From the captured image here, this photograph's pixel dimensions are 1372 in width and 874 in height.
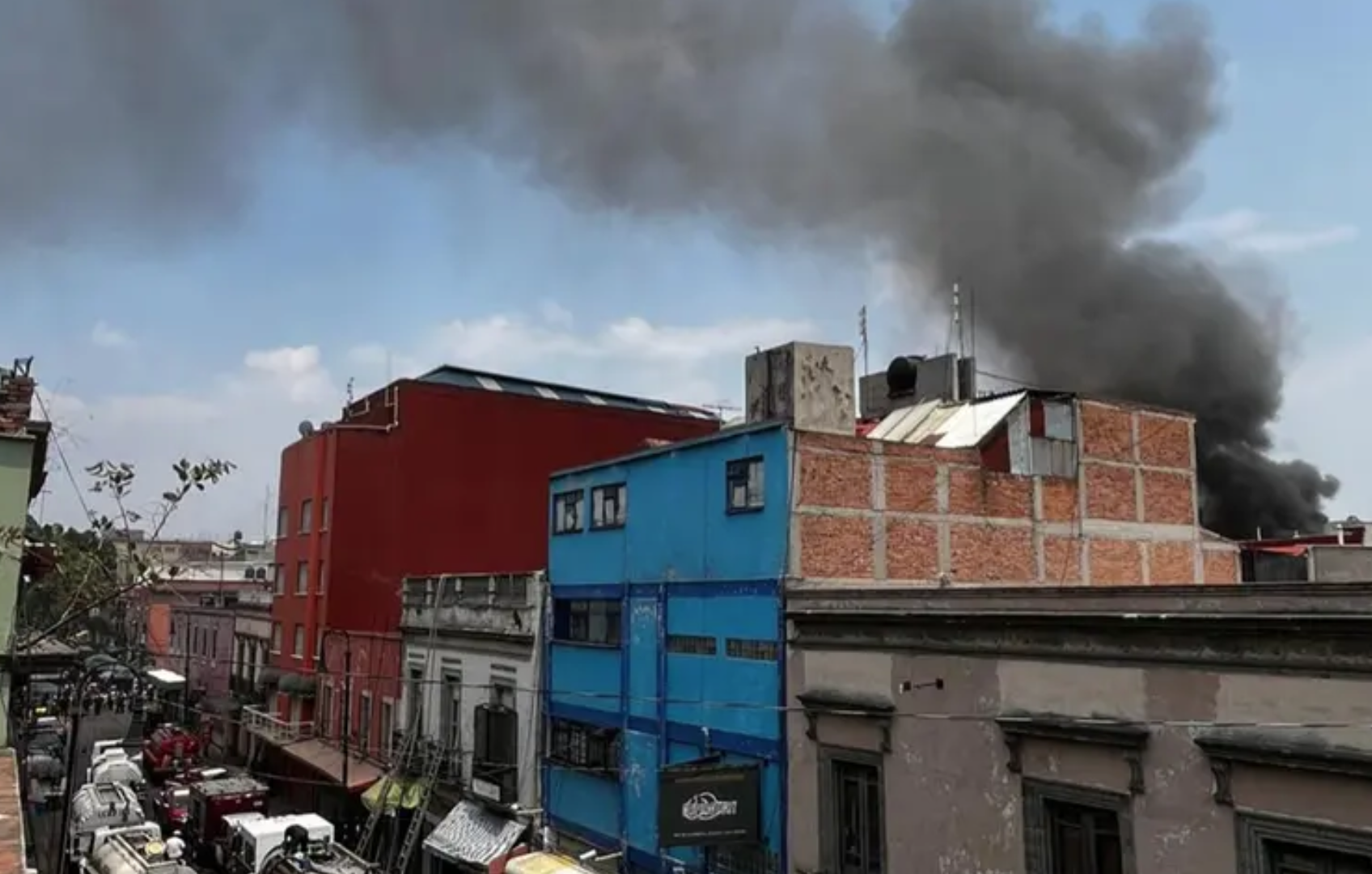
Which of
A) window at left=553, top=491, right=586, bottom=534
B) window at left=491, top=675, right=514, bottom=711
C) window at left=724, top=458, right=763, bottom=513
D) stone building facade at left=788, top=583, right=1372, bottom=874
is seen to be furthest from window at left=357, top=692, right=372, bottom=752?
stone building facade at left=788, top=583, right=1372, bottom=874

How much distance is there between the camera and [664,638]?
22.3 meters

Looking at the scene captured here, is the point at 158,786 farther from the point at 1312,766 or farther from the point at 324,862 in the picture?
the point at 1312,766

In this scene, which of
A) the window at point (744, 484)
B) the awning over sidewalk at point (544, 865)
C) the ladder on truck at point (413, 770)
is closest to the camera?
the window at point (744, 484)

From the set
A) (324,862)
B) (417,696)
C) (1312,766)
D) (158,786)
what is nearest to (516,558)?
(417,696)

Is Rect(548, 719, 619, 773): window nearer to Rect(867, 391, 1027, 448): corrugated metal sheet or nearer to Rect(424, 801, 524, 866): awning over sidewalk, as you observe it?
Rect(424, 801, 524, 866): awning over sidewalk

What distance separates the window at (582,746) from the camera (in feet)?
77.7

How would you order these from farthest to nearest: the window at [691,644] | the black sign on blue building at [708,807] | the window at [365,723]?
the window at [365,723] < the window at [691,644] < the black sign on blue building at [708,807]

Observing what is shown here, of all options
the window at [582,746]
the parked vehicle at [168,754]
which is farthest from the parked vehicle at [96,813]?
the window at [582,746]

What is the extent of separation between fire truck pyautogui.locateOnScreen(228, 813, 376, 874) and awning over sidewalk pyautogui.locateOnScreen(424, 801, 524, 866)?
2.06 m

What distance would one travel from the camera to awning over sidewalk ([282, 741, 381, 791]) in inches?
1298

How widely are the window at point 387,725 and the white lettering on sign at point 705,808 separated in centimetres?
1775

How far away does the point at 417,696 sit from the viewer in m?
32.4

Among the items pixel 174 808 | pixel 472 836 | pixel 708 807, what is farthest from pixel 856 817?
pixel 174 808

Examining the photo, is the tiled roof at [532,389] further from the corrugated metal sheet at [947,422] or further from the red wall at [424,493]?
the corrugated metal sheet at [947,422]
